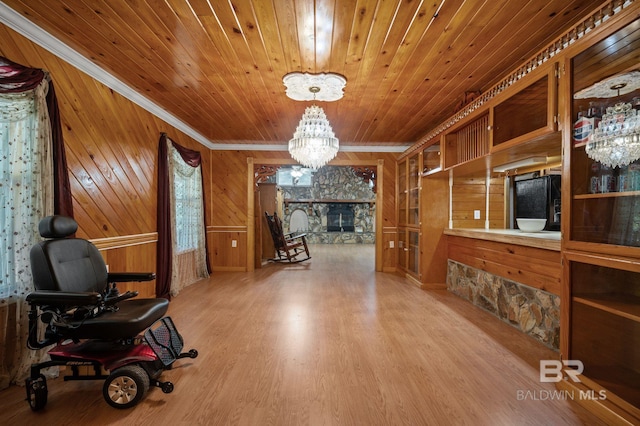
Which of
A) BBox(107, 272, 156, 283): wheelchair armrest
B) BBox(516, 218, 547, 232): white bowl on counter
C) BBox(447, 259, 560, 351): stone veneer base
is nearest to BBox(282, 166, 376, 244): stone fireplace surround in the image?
BBox(447, 259, 560, 351): stone veneer base

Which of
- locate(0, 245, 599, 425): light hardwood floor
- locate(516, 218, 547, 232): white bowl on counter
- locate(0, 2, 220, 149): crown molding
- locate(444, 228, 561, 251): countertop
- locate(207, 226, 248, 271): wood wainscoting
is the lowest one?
locate(0, 245, 599, 425): light hardwood floor

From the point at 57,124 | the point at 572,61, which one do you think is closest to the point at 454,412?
the point at 572,61

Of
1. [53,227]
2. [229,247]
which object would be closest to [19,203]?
[53,227]

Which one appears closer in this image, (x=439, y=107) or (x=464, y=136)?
(x=464, y=136)

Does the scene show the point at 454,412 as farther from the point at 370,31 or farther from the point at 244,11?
the point at 244,11

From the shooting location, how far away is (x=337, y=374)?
74.9 inches

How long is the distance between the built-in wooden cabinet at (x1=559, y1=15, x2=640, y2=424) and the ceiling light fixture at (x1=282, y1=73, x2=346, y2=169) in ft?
6.29

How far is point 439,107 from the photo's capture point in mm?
3654

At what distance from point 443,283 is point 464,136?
2.14 m

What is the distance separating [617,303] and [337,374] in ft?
5.53

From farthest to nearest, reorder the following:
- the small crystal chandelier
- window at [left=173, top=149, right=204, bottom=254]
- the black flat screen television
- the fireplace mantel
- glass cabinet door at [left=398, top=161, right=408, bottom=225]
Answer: the fireplace mantel, glass cabinet door at [left=398, top=161, right=408, bottom=225], window at [left=173, top=149, right=204, bottom=254], the small crystal chandelier, the black flat screen television

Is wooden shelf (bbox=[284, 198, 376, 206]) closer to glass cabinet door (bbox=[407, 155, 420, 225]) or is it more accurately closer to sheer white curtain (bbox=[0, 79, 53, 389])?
glass cabinet door (bbox=[407, 155, 420, 225])

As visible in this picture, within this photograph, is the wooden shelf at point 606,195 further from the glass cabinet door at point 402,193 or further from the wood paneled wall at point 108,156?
the wood paneled wall at point 108,156

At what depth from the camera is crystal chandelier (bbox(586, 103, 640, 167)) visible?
1.46m
